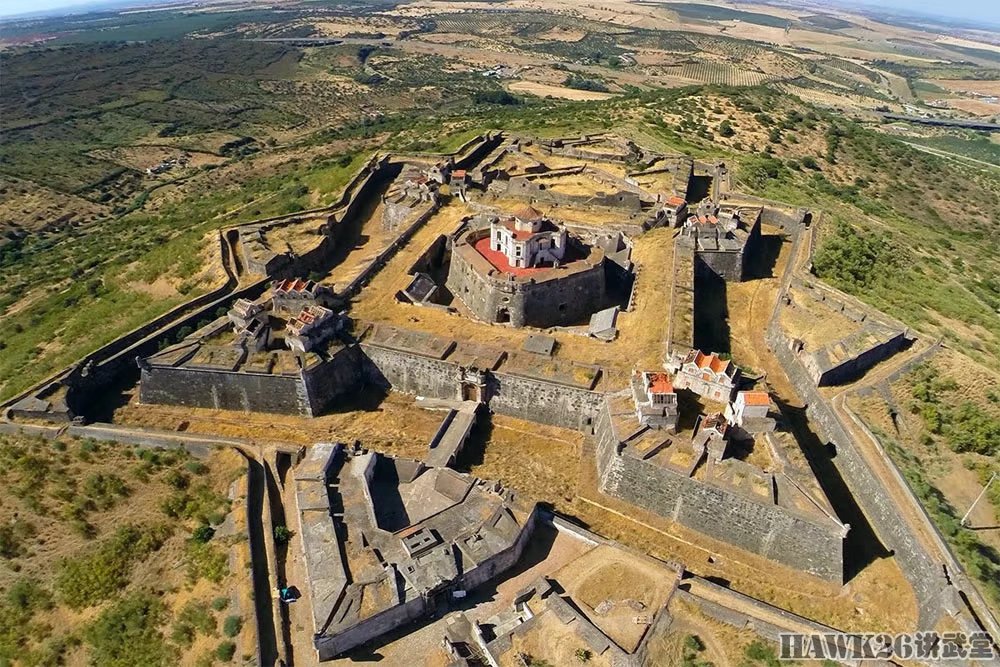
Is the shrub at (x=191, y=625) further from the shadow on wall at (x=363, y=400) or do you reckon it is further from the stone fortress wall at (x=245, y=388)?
the shadow on wall at (x=363, y=400)

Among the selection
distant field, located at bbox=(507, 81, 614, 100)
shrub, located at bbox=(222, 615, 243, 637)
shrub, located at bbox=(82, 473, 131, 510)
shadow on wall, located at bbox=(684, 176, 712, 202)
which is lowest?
distant field, located at bbox=(507, 81, 614, 100)

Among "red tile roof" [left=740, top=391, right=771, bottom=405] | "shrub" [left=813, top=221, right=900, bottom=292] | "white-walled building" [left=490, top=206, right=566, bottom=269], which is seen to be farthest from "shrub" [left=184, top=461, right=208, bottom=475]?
"shrub" [left=813, top=221, right=900, bottom=292]

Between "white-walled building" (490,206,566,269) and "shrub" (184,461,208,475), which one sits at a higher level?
"white-walled building" (490,206,566,269)

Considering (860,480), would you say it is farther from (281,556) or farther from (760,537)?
(281,556)

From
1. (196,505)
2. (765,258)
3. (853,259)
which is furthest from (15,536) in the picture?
(853,259)

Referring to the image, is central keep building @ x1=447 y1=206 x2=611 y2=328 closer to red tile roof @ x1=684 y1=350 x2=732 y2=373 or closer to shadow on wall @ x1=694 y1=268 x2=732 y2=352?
shadow on wall @ x1=694 y1=268 x2=732 y2=352

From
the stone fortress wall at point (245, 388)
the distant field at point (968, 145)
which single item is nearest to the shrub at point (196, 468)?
the stone fortress wall at point (245, 388)
